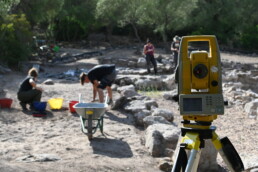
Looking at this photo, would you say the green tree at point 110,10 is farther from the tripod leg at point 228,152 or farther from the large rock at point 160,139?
the tripod leg at point 228,152

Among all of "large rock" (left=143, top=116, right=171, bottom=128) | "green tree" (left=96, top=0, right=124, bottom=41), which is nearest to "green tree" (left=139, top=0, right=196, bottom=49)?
"green tree" (left=96, top=0, right=124, bottom=41)

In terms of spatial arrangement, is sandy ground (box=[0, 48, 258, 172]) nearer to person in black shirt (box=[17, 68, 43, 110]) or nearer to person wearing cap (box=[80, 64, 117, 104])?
person in black shirt (box=[17, 68, 43, 110])

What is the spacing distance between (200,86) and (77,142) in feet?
12.8

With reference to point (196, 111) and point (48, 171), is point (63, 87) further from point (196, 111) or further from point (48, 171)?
point (196, 111)

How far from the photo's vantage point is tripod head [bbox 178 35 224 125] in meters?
3.77

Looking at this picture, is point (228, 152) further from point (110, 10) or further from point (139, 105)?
point (110, 10)

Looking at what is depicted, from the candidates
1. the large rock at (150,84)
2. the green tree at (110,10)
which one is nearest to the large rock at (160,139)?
the large rock at (150,84)

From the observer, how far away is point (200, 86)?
3861 millimetres

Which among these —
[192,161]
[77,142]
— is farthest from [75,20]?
[192,161]

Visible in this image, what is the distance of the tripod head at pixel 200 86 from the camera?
3766mm

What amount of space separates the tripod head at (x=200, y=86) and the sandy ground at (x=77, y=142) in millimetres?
2479

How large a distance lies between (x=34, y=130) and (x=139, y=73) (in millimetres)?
10452

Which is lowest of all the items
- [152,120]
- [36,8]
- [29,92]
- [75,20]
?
[152,120]

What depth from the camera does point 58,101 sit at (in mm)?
9977
